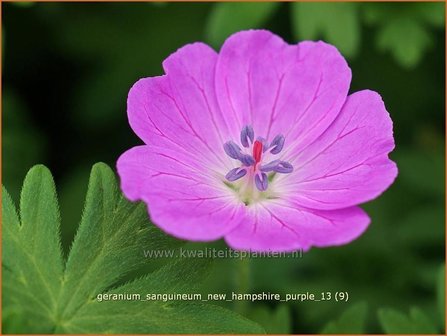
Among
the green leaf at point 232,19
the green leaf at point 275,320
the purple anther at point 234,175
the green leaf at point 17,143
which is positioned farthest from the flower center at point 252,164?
the green leaf at point 17,143

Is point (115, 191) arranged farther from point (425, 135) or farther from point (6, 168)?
point (425, 135)

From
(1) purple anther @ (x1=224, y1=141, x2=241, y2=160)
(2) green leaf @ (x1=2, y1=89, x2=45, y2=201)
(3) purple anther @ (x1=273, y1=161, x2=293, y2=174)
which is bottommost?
(2) green leaf @ (x1=2, y1=89, x2=45, y2=201)

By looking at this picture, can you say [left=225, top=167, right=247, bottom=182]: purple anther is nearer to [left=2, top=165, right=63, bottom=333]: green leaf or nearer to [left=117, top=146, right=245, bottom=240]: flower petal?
[left=117, top=146, right=245, bottom=240]: flower petal

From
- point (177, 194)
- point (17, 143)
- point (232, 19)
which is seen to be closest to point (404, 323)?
point (177, 194)

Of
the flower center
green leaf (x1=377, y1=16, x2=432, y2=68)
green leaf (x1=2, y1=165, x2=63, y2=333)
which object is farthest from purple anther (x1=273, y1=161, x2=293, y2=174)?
green leaf (x1=377, y1=16, x2=432, y2=68)

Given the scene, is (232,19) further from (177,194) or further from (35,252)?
(35,252)

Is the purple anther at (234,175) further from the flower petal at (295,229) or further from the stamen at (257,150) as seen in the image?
the flower petal at (295,229)
